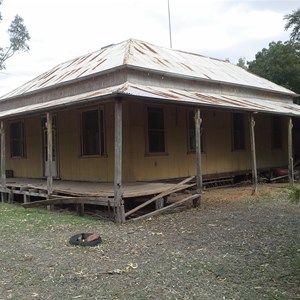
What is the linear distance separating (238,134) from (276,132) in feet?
9.65

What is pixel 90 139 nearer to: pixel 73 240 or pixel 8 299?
pixel 73 240

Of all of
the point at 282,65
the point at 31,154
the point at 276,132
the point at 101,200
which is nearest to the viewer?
the point at 101,200

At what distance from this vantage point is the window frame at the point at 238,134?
15125 millimetres

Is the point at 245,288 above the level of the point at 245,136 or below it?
below

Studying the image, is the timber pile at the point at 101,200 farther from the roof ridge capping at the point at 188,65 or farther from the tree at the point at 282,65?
the tree at the point at 282,65

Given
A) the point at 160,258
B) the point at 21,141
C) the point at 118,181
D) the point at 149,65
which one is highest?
the point at 149,65

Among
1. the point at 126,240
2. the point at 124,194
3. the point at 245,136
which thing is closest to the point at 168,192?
the point at 124,194

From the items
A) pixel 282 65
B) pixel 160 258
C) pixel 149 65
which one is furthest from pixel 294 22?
pixel 160 258

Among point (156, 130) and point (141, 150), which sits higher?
point (156, 130)

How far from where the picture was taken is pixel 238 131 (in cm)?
1551

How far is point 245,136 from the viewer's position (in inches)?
619

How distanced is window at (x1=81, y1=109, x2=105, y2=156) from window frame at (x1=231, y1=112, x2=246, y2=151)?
532 centimetres

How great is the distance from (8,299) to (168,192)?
575cm

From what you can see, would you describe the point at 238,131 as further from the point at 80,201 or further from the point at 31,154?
the point at 80,201
